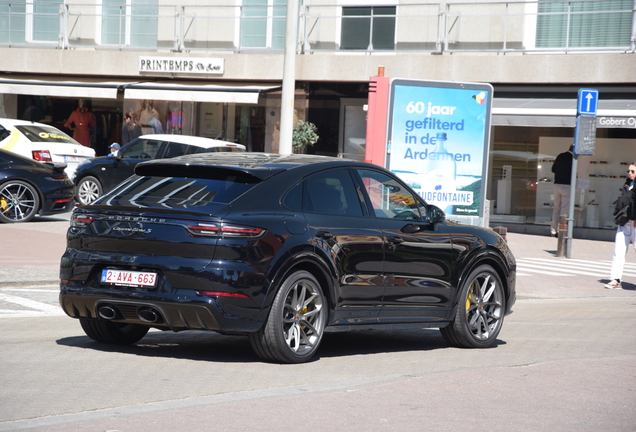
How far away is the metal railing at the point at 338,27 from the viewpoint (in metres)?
23.2

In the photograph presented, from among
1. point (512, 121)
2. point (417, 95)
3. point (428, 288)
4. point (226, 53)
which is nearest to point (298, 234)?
point (428, 288)

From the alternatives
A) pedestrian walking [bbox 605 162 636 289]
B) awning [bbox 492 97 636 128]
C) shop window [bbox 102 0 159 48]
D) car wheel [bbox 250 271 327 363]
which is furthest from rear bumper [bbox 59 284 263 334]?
shop window [bbox 102 0 159 48]

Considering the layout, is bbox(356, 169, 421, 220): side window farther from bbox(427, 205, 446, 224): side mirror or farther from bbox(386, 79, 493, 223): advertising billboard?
bbox(386, 79, 493, 223): advertising billboard

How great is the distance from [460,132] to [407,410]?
9.09 metres

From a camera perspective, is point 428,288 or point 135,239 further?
point 428,288

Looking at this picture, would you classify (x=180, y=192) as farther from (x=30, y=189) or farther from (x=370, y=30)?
(x=370, y=30)

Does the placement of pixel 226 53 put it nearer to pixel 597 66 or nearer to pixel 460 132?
pixel 597 66

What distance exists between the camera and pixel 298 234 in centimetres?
684

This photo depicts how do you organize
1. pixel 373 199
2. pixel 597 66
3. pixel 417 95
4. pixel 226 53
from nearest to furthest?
pixel 373 199 < pixel 417 95 < pixel 597 66 < pixel 226 53

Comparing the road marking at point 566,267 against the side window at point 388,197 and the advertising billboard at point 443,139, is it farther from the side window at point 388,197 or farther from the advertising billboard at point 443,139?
the side window at point 388,197

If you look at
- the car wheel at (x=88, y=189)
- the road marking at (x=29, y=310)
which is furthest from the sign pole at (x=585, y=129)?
the road marking at (x=29, y=310)

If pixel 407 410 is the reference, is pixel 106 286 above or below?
above

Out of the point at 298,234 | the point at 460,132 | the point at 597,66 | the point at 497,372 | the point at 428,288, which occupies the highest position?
the point at 597,66

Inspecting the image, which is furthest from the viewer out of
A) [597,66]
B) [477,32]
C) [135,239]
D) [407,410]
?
[477,32]
